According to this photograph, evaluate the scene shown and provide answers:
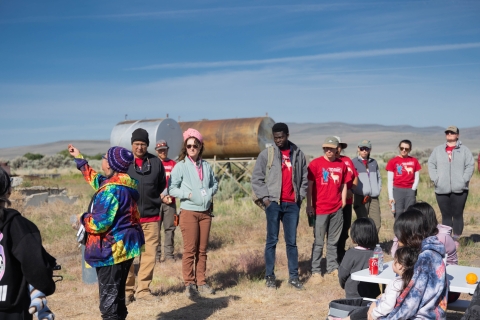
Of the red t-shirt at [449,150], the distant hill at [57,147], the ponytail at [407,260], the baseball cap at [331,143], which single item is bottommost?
the ponytail at [407,260]

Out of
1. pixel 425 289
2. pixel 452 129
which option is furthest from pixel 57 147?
pixel 425 289

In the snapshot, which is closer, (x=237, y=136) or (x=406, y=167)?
(x=406, y=167)

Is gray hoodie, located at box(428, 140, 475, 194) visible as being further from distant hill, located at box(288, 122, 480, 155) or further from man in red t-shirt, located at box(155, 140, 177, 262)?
distant hill, located at box(288, 122, 480, 155)

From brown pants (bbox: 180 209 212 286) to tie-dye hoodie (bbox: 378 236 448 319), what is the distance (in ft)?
11.4

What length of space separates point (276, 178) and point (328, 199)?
967 mm

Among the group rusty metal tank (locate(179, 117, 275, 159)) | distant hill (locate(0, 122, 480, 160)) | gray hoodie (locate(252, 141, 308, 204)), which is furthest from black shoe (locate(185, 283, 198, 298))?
distant hill (locate(0, 122, 480, 160))

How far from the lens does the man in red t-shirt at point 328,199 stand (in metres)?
8.18

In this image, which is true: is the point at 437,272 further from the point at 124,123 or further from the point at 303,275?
the point at 124,123

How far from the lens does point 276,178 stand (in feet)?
25.3

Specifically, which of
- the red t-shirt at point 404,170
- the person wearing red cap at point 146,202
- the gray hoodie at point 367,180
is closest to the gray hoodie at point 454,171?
the red t-shirt at point 404,170

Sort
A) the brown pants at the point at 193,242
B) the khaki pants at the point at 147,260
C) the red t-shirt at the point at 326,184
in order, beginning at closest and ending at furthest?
the khaki pants at the point at 147,260 → the brown pants at the point at 193,242 → the red t-shirt at the point at 326,184

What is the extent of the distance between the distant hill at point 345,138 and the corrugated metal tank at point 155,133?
100072mm

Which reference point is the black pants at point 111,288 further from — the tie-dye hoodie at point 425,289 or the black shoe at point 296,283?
the black shoe at point 296,283

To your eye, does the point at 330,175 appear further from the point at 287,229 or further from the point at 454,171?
the point at 454,171
